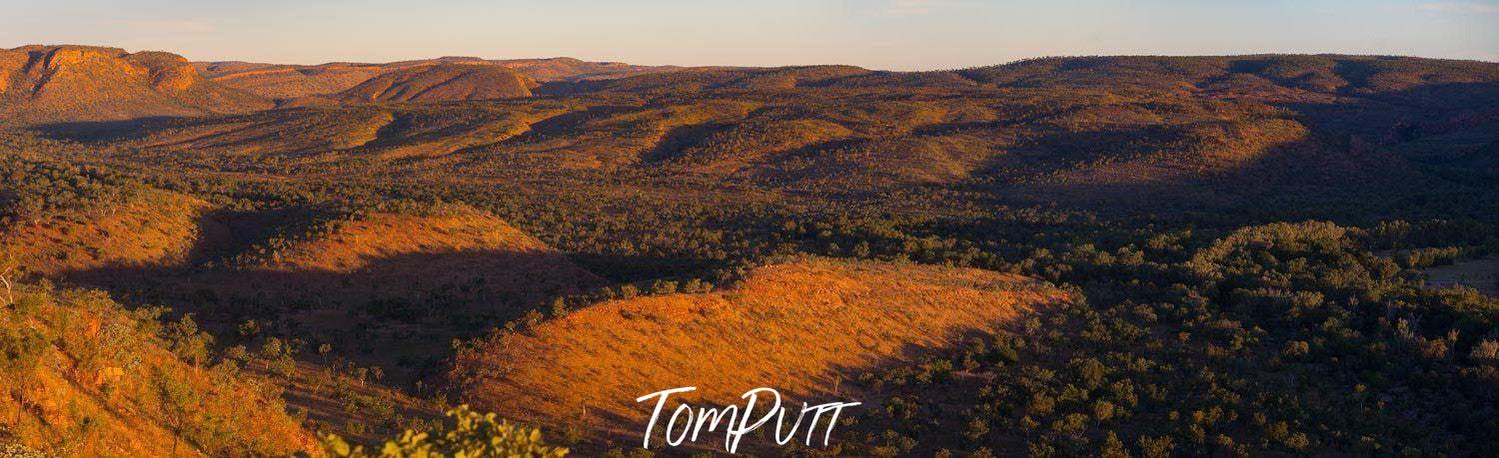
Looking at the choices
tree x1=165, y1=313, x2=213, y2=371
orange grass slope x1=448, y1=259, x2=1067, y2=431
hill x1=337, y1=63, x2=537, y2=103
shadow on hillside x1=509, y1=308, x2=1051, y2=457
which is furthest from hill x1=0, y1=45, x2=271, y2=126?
shadow on hillside x1=509, y1=308, x2=1051, y2=457

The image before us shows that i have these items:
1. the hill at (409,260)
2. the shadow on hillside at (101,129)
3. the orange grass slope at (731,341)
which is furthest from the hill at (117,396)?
the shadow on hillside at (101,129)

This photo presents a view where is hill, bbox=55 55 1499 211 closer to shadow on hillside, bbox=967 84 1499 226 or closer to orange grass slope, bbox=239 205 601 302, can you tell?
shadow on hillside, bbox=967 84 1499 226

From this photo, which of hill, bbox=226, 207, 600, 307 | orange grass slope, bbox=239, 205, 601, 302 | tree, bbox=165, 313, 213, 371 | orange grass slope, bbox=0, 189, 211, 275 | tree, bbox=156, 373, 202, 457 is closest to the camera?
tree, bbox=156, 373, 202, 457

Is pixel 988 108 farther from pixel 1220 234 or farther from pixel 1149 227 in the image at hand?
pixel 1220 234

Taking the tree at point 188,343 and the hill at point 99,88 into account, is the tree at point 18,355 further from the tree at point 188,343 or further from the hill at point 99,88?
the hill at point 99,88

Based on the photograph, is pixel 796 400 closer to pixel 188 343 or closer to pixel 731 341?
pixel 731 341

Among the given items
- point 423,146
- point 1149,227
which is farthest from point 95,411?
point 423,146
